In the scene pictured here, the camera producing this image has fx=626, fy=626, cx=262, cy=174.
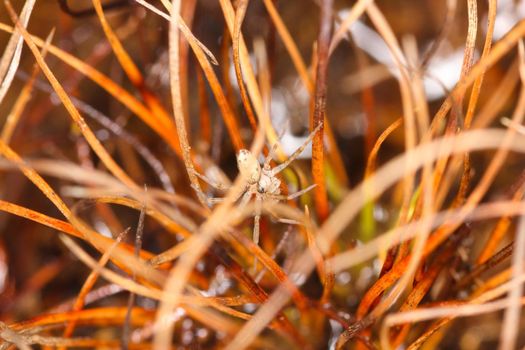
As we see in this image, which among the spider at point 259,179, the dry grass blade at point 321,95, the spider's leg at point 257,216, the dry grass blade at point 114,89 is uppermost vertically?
the dry grass blade at point 114,89

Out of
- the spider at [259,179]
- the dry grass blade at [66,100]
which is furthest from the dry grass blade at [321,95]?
the dry grass blade at [66,100]

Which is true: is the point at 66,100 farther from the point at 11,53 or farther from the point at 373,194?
the point at 373,194

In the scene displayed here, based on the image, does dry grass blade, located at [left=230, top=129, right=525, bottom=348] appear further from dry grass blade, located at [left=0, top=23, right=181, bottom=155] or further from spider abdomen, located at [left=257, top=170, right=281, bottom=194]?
dry grass blade, located at [left=0, top=23, right=181, bottom=155]

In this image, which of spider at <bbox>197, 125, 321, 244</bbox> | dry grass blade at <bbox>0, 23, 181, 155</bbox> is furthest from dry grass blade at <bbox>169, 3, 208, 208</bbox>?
dry grass blade at <bbox>0, 23, 181, 155</bbox>

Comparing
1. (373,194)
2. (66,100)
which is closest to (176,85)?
(66,100)

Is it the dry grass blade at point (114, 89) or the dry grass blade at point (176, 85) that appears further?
the dry grass blade at point (114, 89)

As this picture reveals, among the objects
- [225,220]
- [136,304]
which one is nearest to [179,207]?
[136,304]

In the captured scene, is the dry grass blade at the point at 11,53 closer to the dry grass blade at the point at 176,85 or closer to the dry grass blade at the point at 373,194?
the dry grass blade at the point at 176,85

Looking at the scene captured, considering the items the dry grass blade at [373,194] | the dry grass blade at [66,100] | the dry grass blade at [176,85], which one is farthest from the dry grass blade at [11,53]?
the dry grass blade at [373,194]

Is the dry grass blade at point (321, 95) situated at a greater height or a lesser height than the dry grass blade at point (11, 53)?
greater

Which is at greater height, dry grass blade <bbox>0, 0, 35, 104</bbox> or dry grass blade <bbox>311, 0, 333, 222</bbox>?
dry grass blade <bbox>311, 0, 333, 222</bbox>

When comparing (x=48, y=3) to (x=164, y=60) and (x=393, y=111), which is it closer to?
(x=164, y=60)
